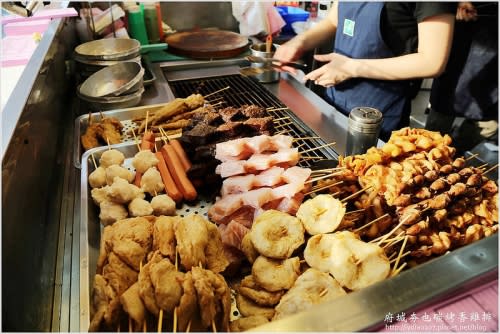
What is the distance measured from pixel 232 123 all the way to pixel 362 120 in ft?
3.35

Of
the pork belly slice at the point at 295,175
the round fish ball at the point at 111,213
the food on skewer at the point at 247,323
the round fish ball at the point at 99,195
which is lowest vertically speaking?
the food on skewer at the point at 247,323

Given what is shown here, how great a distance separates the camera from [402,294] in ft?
4.02

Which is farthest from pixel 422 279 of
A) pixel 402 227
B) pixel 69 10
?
pixel 69 10

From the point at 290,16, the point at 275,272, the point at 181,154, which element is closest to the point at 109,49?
the point at 181,154

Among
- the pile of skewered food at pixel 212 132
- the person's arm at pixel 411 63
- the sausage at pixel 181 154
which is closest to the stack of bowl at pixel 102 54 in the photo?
the pile of skewered food at pixel 212 132

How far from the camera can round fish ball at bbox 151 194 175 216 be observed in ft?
7.25

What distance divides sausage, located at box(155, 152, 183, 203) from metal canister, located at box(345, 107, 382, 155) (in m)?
1.39

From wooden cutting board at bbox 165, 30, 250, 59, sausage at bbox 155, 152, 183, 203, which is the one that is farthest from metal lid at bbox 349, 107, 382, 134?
wooden cutting board at bbox 165, 30, 250, 59

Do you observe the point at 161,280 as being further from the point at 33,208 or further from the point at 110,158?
the point at 110,158

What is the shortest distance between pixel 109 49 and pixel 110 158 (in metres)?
1.97

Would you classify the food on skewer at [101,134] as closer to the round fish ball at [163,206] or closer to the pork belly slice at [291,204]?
the round fish ball at [163,206]

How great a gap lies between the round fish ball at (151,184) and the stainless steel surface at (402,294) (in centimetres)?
151

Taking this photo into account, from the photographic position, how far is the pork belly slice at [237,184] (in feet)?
7.21

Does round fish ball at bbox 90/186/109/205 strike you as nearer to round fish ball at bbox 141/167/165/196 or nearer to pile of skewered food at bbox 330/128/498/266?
round fish ball at bbox 141/167/165/196
